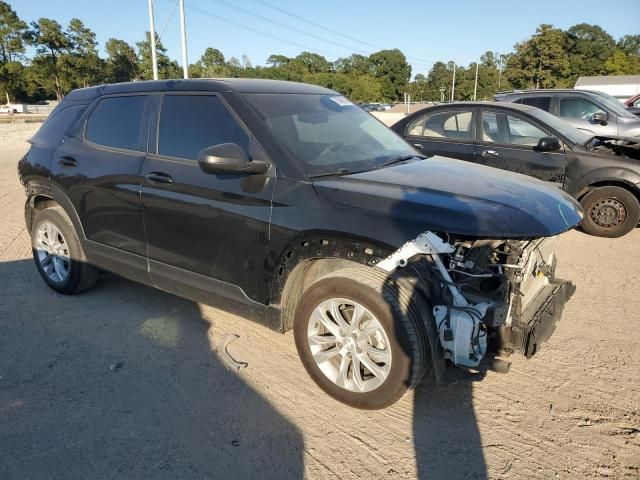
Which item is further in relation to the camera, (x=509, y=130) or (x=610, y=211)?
(x=509, y=130)

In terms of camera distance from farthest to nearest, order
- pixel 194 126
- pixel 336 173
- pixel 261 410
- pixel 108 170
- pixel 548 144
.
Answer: pixel 548 144 < pixel 108 170 < pixel 194 126 < pixel 336 173 < pixel 261 410

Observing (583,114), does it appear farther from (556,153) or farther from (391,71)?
(391,71)

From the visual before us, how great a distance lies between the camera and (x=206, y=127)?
11.9ft

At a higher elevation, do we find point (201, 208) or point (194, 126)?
point (194, 126)

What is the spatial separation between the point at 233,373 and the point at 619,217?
571 centimetres

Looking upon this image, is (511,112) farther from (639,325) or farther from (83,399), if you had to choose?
(83,399)

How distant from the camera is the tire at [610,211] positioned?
656cm

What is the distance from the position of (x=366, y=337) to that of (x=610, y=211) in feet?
17.4

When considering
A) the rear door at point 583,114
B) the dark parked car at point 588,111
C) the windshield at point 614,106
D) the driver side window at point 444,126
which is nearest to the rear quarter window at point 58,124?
the driver side window at point 444,126

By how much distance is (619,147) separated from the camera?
269 inches

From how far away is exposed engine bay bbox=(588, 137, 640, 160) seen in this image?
674 cm

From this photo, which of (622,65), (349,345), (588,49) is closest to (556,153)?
(349,345)

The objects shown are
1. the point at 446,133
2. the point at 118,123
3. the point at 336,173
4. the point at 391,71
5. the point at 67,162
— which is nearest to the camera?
the point at 336,173

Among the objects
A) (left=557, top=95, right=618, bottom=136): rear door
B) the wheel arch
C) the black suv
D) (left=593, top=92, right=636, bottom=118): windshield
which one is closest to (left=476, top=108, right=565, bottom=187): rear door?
the wheel arch
